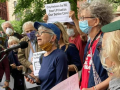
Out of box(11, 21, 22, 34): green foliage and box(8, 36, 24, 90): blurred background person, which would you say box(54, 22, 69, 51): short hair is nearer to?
box(8, 36, 24, 90): blurred background person

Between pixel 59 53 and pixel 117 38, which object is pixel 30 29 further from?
pixel 117 38

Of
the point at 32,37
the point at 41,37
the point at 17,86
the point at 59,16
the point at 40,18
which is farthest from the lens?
the point at 40,18

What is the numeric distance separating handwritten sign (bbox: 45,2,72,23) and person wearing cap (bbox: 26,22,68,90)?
4.21 feet

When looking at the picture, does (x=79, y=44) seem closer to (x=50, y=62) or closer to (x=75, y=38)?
(x=75, y=38)

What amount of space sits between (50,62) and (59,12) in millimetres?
1872

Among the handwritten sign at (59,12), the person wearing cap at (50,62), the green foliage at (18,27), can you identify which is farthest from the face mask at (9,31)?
the green foliage at (18,27)

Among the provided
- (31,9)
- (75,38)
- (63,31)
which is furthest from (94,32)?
(31,9)

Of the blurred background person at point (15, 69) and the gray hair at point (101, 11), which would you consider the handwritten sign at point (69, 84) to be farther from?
the blurred background person at point (15, 69)

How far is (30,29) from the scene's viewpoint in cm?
429

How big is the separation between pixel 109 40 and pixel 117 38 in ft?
0.22

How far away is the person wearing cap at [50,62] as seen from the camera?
227 cm

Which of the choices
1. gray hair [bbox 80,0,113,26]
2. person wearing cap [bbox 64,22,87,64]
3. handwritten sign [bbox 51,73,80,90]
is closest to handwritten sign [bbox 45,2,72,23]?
person wearing cap [bbox 64,22,87,64]

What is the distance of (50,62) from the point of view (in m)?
2.34

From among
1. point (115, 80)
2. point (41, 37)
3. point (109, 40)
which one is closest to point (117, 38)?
point (109, 40)
